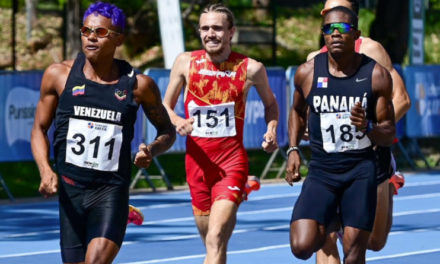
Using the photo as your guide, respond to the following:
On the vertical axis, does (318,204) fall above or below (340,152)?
below

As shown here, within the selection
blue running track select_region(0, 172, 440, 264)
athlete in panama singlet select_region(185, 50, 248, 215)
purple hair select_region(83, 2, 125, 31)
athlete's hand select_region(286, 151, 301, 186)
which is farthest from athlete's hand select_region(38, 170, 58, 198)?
blue running track select_region(0, 172, 440, 264)

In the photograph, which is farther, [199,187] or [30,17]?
[30,17]

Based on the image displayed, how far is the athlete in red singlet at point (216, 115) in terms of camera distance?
30.8 feet

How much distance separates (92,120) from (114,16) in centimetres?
63

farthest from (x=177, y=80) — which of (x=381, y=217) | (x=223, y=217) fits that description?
(x=381, y=217)

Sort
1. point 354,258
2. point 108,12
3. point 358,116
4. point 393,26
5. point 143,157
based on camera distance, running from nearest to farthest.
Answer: point 143,157 → point 108,12 → point 358,116 → point 354,258 → point 393,26

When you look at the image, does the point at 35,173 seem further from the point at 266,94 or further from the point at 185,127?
the point at 185,127

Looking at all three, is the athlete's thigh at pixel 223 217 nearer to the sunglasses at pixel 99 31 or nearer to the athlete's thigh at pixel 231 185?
the athlete's thigh at pixel 231 185

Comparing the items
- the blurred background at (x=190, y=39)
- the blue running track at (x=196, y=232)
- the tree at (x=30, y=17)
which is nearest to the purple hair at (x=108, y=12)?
A: the blue running track at (x=196, y=232)

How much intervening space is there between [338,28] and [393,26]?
16.2 m

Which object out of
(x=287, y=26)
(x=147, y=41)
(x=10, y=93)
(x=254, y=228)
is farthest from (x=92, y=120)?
(x=287, y=26)

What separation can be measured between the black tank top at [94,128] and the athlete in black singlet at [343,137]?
1.46m

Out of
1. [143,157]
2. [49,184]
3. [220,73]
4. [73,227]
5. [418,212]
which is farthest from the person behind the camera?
[418,212]

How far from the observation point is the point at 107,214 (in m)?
7.30
